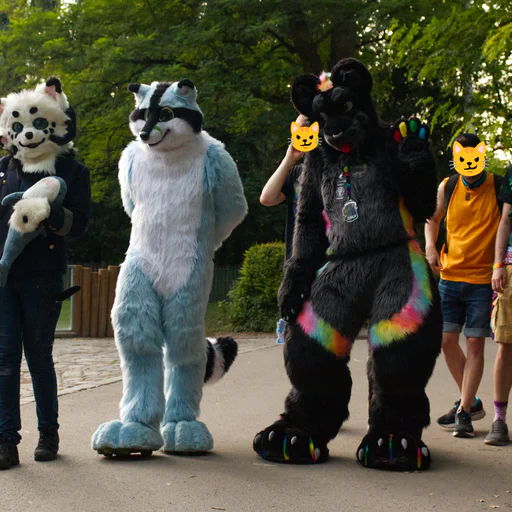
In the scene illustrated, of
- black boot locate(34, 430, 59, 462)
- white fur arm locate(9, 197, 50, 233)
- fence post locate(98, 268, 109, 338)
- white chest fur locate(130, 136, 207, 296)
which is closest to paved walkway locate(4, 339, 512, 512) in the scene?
black boot locate(34, 430, 59, 462)

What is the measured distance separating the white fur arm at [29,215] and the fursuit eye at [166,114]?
0.99m

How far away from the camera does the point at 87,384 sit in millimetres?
8344

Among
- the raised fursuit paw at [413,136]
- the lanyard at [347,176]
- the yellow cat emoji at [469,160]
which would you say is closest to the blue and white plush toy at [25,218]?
the lanyard at [347,176]

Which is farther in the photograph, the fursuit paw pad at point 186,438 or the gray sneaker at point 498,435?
the gray sneaker at point 498,435

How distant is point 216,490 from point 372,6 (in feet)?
47.4

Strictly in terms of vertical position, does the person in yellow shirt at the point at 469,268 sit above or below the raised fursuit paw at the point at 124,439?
above

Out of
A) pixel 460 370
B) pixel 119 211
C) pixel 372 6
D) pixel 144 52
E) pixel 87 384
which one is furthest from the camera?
pixel 119 211

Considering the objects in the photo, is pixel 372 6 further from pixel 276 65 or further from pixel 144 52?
pixel 144 52

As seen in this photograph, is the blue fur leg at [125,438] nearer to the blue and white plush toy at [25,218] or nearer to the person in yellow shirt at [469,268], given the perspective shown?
the blue and white plush toy at [25,218]

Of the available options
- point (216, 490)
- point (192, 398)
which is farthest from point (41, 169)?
point (216, 490)

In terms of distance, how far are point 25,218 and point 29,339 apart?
71cm

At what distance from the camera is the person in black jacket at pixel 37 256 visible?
16.5 feet

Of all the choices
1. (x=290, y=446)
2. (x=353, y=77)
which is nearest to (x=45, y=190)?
(x=353, y=77)

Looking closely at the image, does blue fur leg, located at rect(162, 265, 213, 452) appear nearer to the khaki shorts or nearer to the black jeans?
the black jeans
